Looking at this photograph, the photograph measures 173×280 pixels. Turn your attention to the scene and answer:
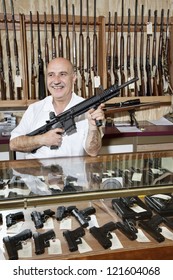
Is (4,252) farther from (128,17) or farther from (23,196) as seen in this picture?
(128,17)

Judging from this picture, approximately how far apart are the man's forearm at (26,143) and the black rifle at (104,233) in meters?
0.79

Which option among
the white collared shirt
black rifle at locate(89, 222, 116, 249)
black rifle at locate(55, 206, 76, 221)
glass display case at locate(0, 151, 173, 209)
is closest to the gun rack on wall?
the white collared shirt

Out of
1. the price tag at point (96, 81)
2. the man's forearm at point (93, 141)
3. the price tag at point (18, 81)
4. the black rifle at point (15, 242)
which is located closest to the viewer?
the black rifle at point (15, 242)

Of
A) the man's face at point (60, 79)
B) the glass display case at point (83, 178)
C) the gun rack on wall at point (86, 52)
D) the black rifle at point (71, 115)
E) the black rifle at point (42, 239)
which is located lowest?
the black rifle at point (42, 239)

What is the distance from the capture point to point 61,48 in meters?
3.17

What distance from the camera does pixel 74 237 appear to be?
1116 millimetres

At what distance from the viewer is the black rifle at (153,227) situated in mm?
1121

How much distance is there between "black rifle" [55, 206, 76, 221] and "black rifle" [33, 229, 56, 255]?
11 centimetres

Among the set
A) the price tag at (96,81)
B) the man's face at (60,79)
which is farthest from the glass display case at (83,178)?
the price tag at (96,81)

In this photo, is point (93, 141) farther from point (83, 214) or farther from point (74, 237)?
point (74, 237)

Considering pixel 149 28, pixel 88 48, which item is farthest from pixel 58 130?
pixel 149 28

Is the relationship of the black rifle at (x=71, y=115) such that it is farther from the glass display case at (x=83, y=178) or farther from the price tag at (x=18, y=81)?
the price tag at (x=18, y=81)

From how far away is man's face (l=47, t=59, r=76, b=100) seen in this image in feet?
6.48

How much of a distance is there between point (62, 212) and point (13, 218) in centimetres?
21
